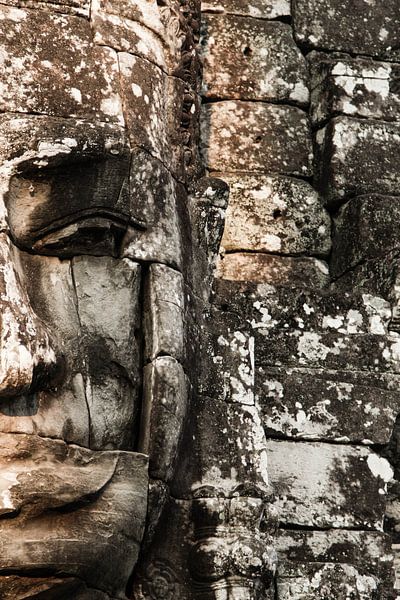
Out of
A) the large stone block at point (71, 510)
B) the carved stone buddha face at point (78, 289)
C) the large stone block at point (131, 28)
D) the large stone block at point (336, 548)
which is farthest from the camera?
the large stone block at point (336, 548)

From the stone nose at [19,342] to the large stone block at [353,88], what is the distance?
9.48ft

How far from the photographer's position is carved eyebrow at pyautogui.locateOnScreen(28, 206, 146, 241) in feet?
23.5

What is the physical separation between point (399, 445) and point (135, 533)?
202 centimetres

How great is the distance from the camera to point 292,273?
8992 mm

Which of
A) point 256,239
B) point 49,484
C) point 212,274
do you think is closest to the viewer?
point 49,484

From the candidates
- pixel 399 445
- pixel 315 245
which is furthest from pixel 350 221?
pixel 399 445

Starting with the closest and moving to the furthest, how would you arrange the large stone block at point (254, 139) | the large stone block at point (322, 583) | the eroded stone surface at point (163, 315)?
the eroded stone surface at point (163, 315)
the large stone block at point (322, 583)
the large stone block at point (254, 139)

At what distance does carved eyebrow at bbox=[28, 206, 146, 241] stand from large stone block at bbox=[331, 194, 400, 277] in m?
1.82

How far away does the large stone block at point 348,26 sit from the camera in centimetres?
956

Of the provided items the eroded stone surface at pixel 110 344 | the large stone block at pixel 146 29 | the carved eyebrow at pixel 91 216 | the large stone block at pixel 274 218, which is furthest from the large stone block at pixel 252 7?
the eroded stone surface at pixel 110 344

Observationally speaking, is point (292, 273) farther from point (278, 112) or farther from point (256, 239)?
Result: point (278, 112)

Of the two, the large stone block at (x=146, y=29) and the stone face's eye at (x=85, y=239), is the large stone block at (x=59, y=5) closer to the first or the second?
the large stone block at (x=146, y=29)

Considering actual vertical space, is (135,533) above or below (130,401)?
below

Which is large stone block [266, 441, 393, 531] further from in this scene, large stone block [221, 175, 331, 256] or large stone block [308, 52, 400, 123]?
large stone block [308, 52, 400, 123]
